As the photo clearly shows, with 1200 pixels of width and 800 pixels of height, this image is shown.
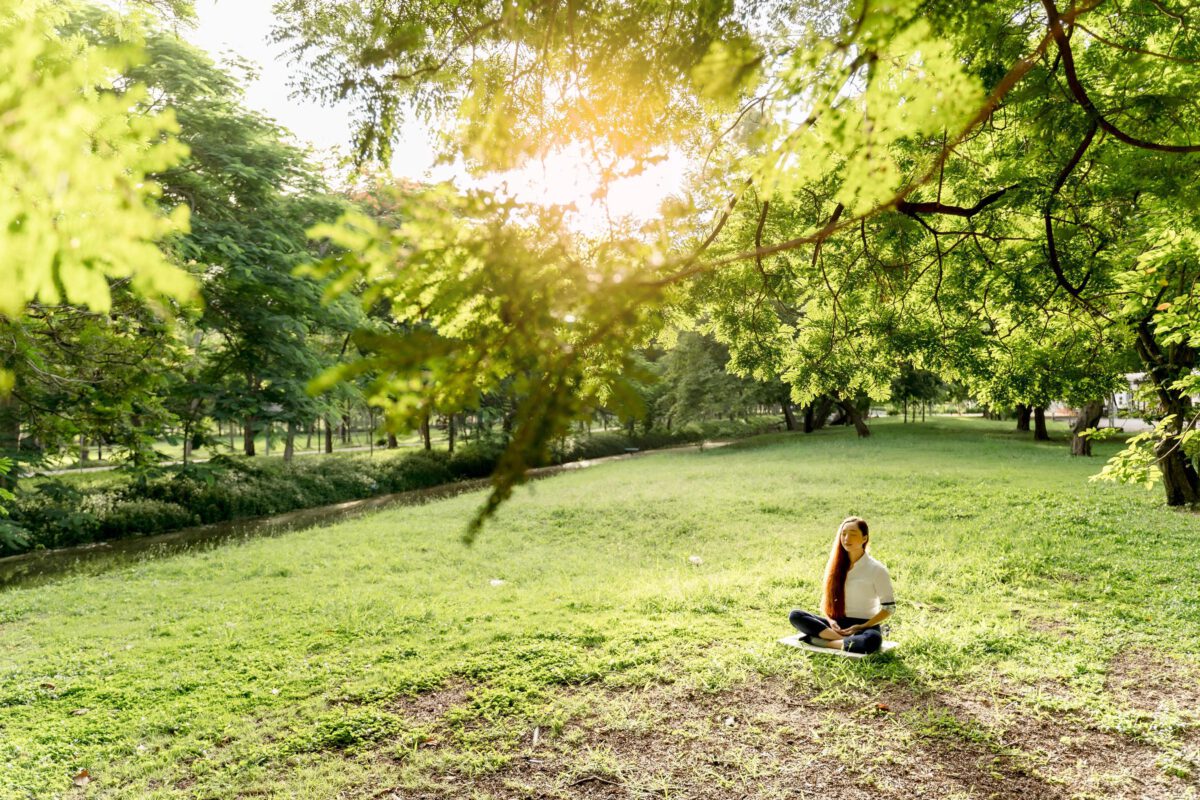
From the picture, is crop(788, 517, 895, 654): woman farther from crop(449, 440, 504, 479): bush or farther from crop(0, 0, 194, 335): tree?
crop(449, 440, 504, 479): bush

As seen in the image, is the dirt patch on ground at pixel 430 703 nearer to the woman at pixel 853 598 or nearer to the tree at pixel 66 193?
the woman at pixel 853 598

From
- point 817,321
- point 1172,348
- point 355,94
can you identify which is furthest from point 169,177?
point 1172,348

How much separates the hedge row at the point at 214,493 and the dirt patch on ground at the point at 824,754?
418 centimetres

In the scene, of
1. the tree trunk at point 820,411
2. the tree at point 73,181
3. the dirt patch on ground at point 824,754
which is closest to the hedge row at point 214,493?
the dirt patch on ground at point 824,754

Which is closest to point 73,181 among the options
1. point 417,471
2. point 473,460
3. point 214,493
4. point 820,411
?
point 214,493

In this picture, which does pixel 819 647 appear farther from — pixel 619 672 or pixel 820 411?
pixel 820 411

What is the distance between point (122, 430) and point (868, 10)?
9.24 metres

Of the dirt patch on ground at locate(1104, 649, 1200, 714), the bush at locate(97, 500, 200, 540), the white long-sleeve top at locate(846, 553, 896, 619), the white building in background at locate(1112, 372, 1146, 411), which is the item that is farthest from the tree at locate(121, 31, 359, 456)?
the white building in background at locate(1112, 372, 1146, 411)

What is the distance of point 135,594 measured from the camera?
9.23m

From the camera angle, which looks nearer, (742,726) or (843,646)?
(742,726)

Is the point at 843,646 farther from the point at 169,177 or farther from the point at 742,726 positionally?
the point at 169,177

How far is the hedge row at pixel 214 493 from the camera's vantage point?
1323 centimetres

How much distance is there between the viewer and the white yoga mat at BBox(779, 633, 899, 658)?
5489mm

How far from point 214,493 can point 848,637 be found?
16.0 meters
